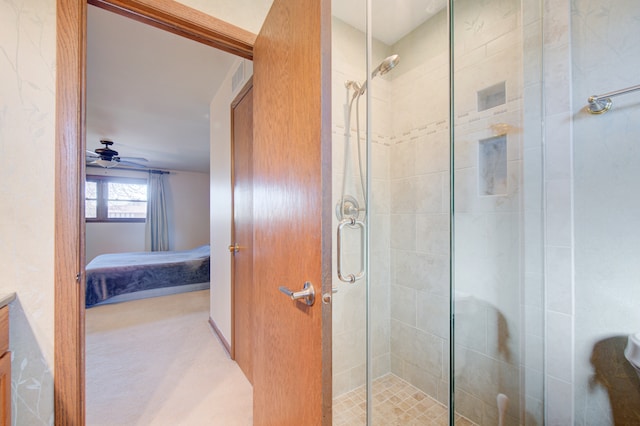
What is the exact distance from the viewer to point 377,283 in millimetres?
1621

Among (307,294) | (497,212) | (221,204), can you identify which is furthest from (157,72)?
(497,212)

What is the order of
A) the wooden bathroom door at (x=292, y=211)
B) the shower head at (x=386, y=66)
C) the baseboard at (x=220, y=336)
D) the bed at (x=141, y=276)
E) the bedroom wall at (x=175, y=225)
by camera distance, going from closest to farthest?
1. the wooden bathroom door at (x=292, y=211)
2. the shower head at (x=386, y=66)
3. the baseboard at (x=220, y=336)
4. the bed at (x=141, y=276)
5. the bedroom wall at (x=175, y=225)

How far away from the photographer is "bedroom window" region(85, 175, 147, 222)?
214 inches

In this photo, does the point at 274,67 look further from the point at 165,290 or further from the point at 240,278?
the point at 165,290

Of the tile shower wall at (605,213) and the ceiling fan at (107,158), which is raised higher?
the ceiling fan at (107,158)

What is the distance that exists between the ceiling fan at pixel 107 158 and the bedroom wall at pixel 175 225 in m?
0.64

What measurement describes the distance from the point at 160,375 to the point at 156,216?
5071mm

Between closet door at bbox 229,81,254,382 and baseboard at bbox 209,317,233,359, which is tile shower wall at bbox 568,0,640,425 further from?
baseboard at bbox 209,317,233,359

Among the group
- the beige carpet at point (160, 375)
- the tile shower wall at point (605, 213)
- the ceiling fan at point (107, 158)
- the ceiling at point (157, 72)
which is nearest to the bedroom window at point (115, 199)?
the ceiling fan at point (107, 158)

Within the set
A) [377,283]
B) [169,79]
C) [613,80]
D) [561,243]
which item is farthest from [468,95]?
[169,79]

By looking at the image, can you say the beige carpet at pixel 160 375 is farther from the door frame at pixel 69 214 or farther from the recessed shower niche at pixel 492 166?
the recessed shower niche at pixel 492 166

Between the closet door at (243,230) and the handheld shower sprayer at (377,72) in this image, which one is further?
the closet door at (243,230)

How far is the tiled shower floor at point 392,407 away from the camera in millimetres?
1437

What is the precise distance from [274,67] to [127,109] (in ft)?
9.39
